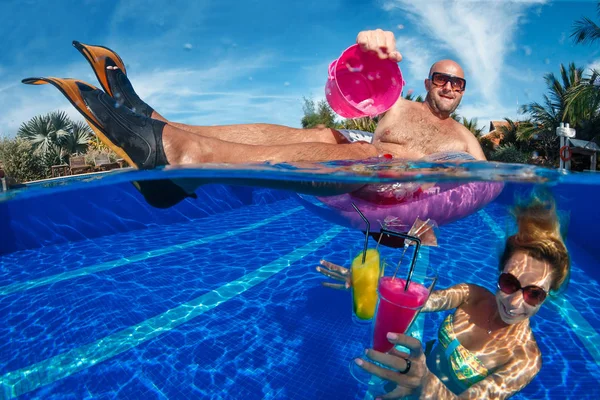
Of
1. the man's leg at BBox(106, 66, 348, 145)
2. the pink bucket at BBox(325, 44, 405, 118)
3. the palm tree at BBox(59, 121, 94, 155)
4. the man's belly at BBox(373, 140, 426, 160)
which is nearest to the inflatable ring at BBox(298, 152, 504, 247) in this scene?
the man's belly at BBox(373, 140, 426, 160)

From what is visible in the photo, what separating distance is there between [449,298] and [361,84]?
7.14 feet

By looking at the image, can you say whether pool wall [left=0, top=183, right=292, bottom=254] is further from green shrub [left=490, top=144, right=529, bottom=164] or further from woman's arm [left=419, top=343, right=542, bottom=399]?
green shrub [left=490, top=144, right=529, bottom=164]

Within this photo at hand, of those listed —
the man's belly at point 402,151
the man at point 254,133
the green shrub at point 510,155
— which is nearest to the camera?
the man at point 254,133

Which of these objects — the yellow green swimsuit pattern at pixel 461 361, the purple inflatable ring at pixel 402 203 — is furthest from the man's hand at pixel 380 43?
the yellow green swimsuit pattern at pixel 461 361

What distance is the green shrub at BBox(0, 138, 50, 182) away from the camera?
739 inches

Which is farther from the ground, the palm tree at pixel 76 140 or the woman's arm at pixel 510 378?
the palm tree at pixel 76 140

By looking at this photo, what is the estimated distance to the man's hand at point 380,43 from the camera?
311 centimetres

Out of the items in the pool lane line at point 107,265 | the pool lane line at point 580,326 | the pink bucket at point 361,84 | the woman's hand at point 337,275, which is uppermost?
the pink bucket at point 361,84

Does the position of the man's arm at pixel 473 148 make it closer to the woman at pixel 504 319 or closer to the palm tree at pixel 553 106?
the woman at pixel 504 319

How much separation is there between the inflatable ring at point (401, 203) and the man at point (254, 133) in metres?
0.17

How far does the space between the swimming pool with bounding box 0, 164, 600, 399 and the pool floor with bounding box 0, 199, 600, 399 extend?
2cm

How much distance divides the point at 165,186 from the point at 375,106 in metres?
2.25

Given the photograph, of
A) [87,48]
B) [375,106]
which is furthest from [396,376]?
[87,48]

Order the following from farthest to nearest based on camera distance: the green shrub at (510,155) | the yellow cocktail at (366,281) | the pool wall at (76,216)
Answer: the green shrub at (510,155), the pool wall at (76,216), the yellow cocktail at (366,281)
